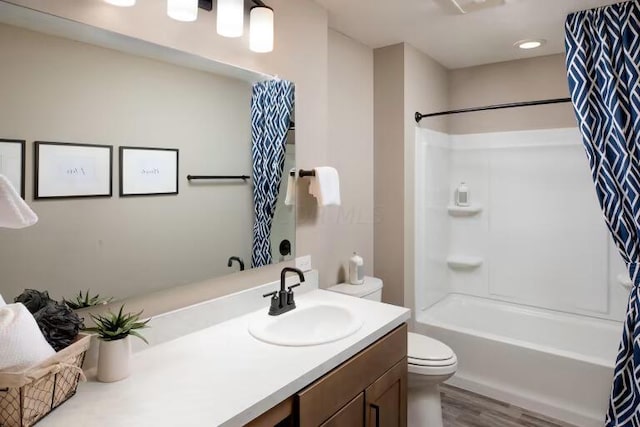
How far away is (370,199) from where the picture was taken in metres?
2.89

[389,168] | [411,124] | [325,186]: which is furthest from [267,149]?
[411,124]

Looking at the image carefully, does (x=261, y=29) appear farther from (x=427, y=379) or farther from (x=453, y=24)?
(x=427, y=379)

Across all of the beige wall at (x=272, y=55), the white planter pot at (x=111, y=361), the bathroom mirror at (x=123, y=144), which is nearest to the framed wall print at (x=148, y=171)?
the bathroom mirror at (x=123, y=144)

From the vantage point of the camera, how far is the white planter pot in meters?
1.16

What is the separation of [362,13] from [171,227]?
1663 mm

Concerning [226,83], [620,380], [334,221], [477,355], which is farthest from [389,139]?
[620,380]

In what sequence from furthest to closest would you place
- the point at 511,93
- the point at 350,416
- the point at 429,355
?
the point at 511,93 < the point at 429,355 < the point at 350,416

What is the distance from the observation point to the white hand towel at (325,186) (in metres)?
2.04

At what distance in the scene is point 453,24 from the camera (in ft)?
8.04

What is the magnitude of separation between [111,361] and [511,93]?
332 centimetres

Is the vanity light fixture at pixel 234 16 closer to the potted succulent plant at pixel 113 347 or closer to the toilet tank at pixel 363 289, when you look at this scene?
the potted succulent plant at pixel 113 347

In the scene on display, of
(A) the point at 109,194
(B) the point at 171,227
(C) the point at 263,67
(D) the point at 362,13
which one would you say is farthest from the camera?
(D) the point at 362,13

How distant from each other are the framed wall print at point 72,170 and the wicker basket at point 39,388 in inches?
18.0

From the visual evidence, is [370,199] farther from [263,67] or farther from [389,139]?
[263,67]
